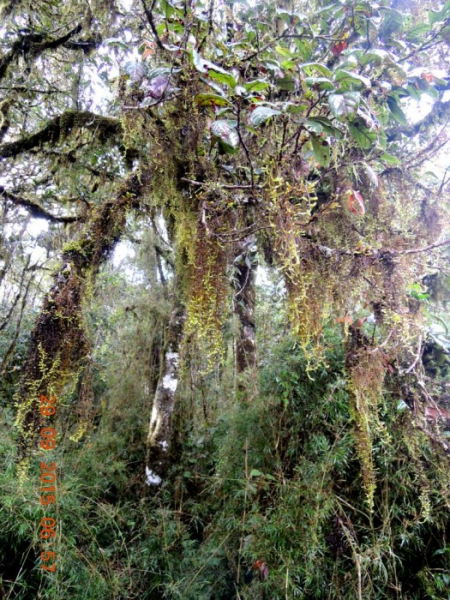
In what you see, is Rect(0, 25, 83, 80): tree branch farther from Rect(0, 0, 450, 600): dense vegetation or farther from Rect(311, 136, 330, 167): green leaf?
Rect(311, 136, 330, 167): green leaf

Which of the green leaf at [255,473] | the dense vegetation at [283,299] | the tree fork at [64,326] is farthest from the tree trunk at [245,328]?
the tree fork at [64,326]

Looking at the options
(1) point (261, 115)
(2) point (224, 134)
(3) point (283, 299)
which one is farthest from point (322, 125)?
(3) point (283, 299)

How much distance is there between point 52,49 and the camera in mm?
2932

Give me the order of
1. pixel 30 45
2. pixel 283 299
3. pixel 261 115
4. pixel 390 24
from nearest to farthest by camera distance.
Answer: pixel 261 115 → pixel 390 24 → pixel 283 299 → pixel 30 45

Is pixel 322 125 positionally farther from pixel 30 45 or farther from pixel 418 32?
pixel 30 45

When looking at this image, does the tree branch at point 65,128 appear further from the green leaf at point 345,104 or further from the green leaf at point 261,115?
the green leaf at point 345,104

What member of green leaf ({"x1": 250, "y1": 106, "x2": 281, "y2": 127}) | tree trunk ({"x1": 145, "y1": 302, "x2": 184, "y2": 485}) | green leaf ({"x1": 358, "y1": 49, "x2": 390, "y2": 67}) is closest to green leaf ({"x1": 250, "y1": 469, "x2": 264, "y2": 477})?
tree trunk ({"x1": 145, "y1": 302, "x2": 184, "y2": 485})

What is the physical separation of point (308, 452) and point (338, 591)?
0.60 m

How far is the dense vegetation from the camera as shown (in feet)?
4.14

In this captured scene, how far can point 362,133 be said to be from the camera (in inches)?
44.8

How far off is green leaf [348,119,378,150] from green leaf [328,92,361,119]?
0.17 meters

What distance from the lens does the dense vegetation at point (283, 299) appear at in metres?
1.26

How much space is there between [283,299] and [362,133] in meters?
1.10

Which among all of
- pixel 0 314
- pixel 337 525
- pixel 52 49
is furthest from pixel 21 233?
pixel 337 525
